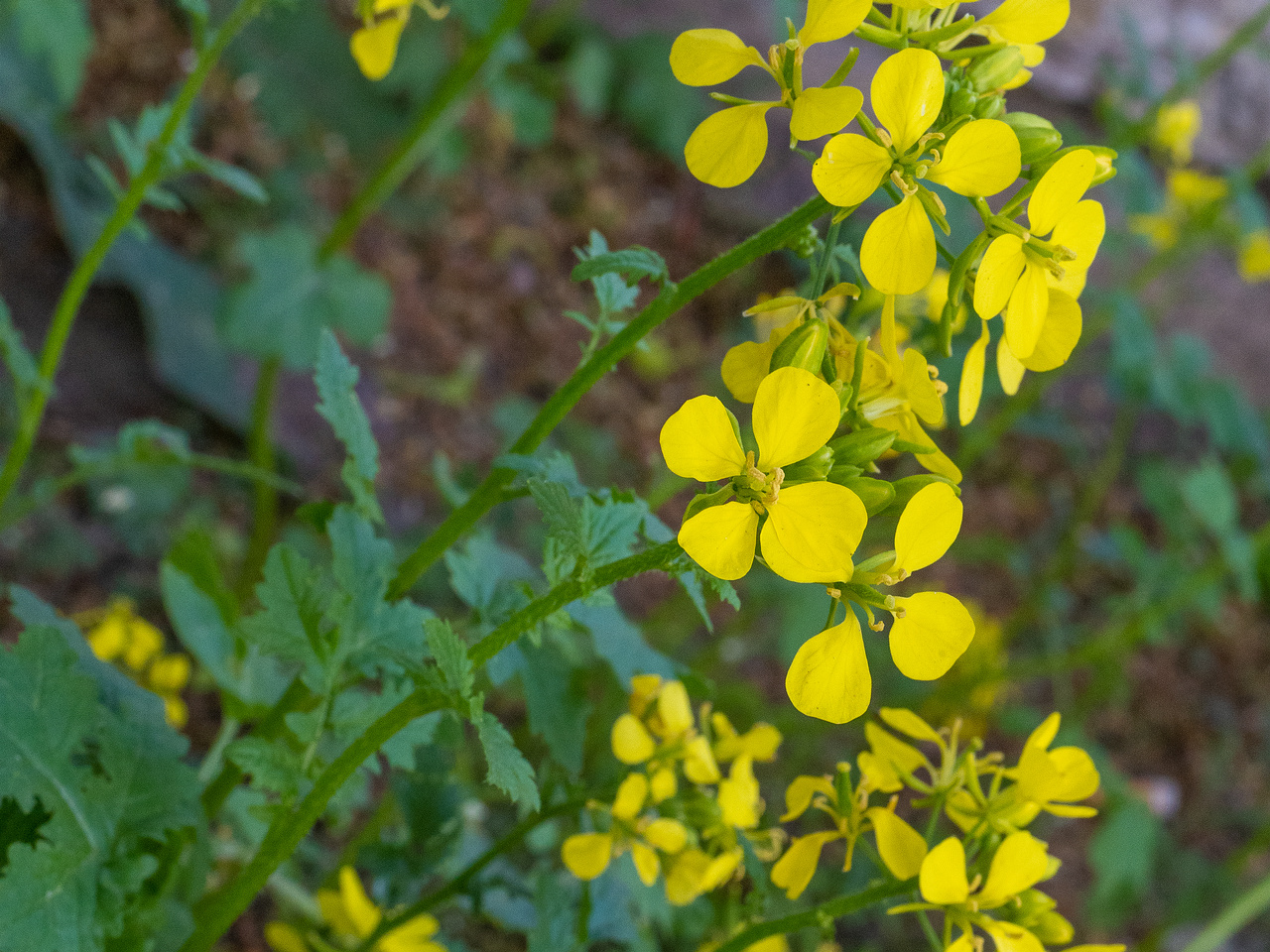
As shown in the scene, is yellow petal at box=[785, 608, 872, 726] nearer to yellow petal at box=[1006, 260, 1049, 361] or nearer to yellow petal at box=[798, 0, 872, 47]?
yellow petal at box=[1006, 260, 1049, 361]

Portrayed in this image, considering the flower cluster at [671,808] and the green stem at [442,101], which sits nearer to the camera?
the flower cluster at [671,808]

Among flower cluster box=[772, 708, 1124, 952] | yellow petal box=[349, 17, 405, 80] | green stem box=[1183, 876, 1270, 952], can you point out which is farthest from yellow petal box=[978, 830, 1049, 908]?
green stem box=[1183, 876, 1270, 952]

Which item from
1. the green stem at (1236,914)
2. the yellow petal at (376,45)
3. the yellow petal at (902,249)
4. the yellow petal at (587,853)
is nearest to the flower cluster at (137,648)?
the yellow petal at (587,853)

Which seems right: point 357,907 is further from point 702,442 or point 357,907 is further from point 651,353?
point 651,353

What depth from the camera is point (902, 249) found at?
68 cm

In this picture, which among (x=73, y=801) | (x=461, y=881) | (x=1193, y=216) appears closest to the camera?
(x=73, y=801)

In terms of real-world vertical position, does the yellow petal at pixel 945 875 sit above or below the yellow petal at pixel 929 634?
below

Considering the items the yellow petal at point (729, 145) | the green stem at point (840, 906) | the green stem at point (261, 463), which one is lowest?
the green stem at point (840, 906)

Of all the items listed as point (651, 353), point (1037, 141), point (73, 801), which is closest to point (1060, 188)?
point (1037, 141)

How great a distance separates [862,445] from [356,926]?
782mm

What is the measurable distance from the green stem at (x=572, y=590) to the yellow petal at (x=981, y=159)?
291 millimetres

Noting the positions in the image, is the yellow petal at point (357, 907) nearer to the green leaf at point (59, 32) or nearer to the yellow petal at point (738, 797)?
the yellow petal at point (738, 797)

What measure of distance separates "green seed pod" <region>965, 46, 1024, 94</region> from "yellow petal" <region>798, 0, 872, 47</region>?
102 millimetres

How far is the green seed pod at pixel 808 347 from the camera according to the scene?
2.24 ft
